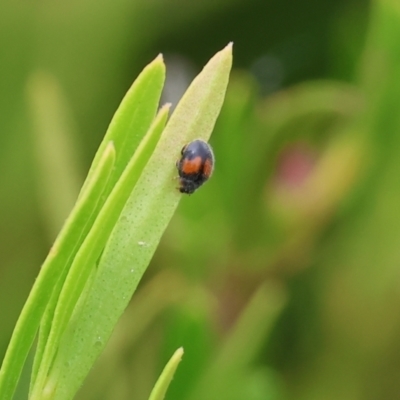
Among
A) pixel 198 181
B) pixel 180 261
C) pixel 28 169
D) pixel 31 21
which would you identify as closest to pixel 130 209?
pixel 198 181

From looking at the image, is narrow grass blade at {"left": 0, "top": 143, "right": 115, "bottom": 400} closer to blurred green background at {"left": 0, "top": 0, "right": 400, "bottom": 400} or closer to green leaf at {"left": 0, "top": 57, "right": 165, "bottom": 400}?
green leaf at {"left": 0, "top": 57, "right": 165, "bottom": 400}

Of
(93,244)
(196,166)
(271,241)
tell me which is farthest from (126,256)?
(271,241)

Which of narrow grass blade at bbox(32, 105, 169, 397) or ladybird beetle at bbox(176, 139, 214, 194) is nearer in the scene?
narrow grass blade at bbox(32, 105, 169, 397)

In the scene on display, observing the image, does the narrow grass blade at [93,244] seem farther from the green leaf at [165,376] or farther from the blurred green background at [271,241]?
the blurred green background at [271,241]

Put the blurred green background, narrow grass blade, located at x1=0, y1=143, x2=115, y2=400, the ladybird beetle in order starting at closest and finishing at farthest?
narrow grass blade, located at x1=0, y1=143, x2=115, y2=400
the ladybird beetle
the blurred green background

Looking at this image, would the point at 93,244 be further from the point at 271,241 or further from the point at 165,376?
the point at 271,241

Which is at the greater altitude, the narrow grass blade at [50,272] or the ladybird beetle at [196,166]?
the ladybird beetle at [196,166]

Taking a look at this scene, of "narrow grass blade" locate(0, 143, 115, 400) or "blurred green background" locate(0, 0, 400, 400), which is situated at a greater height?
"blurred green background" locate(0, 0, 400, 400)

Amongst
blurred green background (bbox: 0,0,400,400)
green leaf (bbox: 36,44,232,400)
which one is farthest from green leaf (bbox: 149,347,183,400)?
blurred green background (bbox: 0,0,400,400)

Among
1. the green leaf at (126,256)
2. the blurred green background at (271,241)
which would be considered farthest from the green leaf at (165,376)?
the blurred green background at (271,241)
